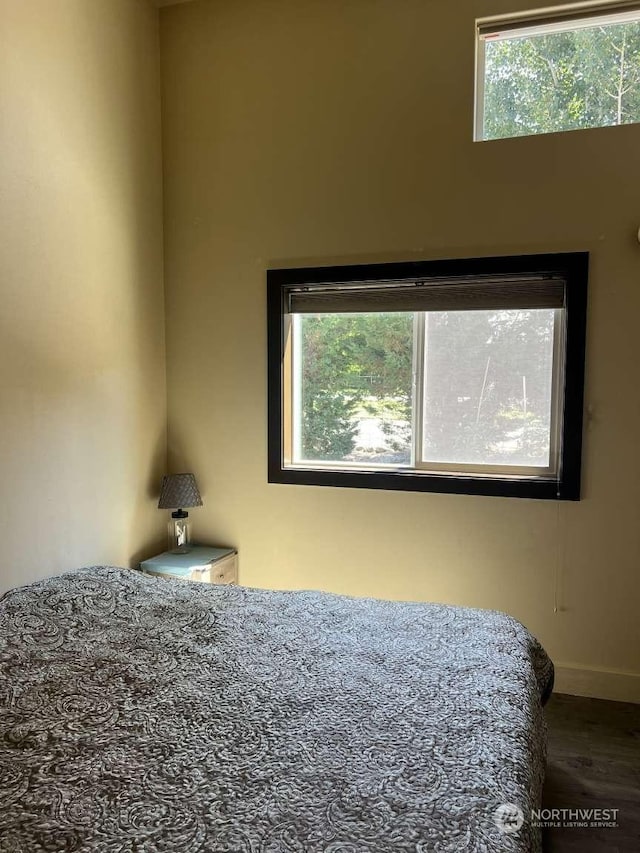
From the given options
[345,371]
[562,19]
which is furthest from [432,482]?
[562,19]

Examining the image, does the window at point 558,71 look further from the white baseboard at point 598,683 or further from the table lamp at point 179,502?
the white baseboard at point 598,683

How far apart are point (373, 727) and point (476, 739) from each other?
238 mm

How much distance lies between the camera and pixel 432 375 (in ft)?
9.85

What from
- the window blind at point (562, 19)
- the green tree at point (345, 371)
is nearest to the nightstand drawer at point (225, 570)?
the green tree at point (345, 371)

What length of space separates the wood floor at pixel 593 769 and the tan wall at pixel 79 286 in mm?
2118

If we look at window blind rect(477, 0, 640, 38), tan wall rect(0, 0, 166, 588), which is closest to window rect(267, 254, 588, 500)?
tan wall rect(0, 0, 166, 588)

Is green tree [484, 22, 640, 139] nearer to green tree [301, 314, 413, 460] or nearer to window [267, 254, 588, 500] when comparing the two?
window [267, 254, 588, 500]

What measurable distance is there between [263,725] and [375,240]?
2.26m

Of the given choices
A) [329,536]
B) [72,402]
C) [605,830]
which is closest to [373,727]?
[605,830]

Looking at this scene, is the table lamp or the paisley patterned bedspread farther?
the table lamp

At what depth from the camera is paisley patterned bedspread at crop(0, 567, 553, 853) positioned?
1.13m

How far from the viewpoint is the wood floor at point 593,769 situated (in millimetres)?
1891

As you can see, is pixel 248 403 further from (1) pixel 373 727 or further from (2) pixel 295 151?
(1) pixel 373 727

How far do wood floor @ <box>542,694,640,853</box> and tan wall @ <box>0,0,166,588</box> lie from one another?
2.12 metres
